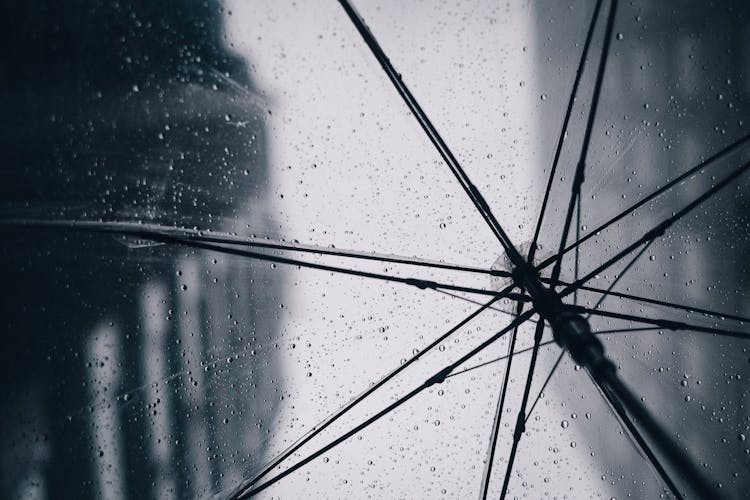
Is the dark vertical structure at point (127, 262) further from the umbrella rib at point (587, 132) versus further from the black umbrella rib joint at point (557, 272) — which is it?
the umbrella rib at point (587, 132)

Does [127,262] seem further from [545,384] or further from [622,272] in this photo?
[622,272]

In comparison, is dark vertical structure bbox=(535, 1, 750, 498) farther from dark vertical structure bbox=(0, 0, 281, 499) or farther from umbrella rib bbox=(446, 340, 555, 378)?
dark vertical structure bbox=(0, 0, 281, 499)

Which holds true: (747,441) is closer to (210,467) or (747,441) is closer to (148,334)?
(210,467)

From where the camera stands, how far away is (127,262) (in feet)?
5.56

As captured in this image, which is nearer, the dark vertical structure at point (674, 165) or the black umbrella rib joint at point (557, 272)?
the black umbrella rib joint at point (557, 272)

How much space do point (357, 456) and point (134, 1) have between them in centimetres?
203

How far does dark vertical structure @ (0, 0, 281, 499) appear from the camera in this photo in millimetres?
1624

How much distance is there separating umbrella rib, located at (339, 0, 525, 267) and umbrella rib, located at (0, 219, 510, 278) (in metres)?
0.12

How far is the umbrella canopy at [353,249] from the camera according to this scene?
1.65 meters

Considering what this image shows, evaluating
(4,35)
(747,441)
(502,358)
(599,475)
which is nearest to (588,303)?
(502,358)

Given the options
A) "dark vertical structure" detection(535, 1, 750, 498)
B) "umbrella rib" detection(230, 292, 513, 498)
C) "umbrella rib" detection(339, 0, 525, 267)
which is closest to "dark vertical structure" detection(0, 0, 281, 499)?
"umbrella rib" detection(230, 292, 513, 498)

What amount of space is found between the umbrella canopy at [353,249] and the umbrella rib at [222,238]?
0.06 ft

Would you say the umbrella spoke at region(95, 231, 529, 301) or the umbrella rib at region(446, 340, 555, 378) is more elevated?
the umbrella spoke at region(95, 231, 529, 301)

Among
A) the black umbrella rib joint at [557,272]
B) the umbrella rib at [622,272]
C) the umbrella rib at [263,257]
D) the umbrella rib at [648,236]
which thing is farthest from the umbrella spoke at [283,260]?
the umbrella rib at [622,272]
